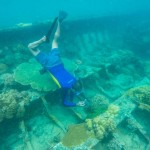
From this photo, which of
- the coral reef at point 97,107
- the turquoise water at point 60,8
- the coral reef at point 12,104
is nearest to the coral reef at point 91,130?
the coral reef at point 97,107

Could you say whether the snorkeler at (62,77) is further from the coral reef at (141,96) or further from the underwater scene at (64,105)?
the coral reef at (141,96)

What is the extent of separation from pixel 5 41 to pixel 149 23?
17277 mm

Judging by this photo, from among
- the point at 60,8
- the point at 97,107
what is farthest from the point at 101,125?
the point at 60,8

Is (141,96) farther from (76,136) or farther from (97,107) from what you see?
(76,136)

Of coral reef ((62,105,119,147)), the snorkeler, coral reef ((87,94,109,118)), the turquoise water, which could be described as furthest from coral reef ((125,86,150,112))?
the turquoise water

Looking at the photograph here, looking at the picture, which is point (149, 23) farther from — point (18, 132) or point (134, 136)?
point (18, 132)

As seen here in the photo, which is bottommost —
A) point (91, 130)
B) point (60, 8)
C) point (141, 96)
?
point (60, 8)

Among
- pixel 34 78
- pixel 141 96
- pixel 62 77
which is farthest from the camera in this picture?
pixel 34 78

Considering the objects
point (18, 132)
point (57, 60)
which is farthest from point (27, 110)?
point (57, 60)

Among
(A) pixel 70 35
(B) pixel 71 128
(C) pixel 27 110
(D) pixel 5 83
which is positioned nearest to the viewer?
(B) pixel 71 128

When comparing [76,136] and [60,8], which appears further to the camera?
[60,8]

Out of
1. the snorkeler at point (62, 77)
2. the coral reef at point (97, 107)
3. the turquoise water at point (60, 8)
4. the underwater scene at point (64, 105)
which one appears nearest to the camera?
the underwater scene at point (64, 105)

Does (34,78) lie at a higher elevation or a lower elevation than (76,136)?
higher

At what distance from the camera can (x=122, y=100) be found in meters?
6.83
